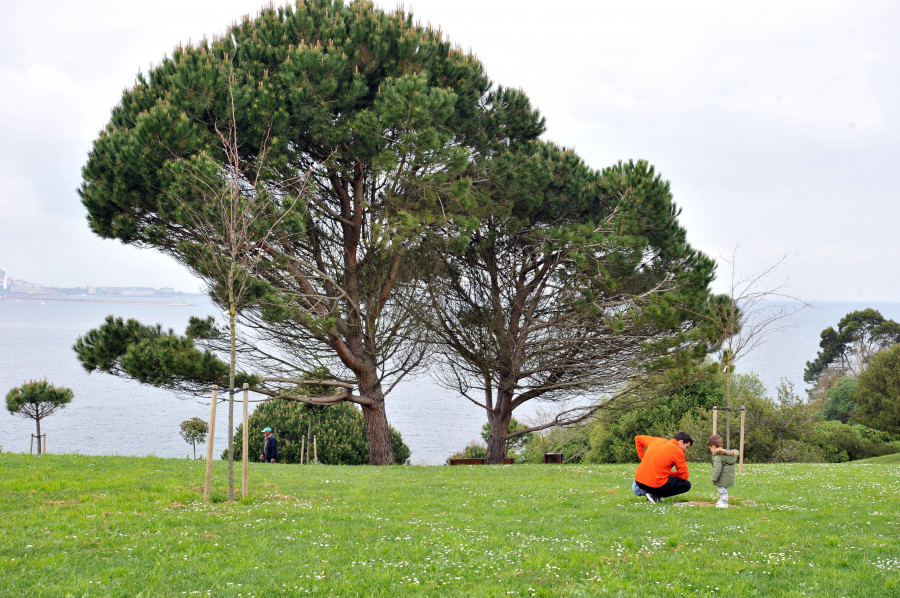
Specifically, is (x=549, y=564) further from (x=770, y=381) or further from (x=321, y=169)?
(x=770, y=381)

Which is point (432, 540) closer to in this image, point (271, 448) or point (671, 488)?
point (671, 488)

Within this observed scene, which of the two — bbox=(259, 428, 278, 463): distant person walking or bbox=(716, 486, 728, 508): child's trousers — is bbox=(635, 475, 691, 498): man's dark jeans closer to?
bbox=(716, 486, 728, 508): child's trousers

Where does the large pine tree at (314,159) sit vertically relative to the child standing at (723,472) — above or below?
above

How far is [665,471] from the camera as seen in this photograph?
9945mm

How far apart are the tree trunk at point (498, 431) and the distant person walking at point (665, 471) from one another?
11.7 meters

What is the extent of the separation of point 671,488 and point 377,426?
10.9 m

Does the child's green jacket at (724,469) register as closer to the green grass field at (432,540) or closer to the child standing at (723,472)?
the child standing at (723,472)

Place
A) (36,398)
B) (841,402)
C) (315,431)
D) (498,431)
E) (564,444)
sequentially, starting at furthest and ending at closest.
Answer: (841,402) → (564,444) → (315,431) → (498,431) → (36,398)

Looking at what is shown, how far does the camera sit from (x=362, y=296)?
19297 mm

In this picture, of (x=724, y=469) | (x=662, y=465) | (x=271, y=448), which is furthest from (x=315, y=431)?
(x=724, y=469)

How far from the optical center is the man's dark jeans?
32.6 feet

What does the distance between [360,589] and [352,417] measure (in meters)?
21.2

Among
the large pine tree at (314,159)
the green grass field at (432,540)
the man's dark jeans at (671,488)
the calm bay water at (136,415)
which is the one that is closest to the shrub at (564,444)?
the calm bay water at (136,415)

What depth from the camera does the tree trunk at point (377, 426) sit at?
1917 cm
